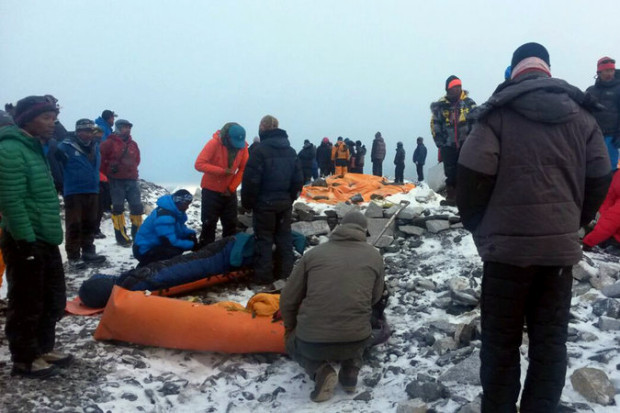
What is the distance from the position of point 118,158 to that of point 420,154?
45.1 ft

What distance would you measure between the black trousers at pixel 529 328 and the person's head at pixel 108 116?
24.9 ft

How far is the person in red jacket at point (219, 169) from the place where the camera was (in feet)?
19.6

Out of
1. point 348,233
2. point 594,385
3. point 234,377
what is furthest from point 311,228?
point 594,385

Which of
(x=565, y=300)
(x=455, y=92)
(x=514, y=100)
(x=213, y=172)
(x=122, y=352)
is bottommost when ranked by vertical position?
(x=122, y=352)

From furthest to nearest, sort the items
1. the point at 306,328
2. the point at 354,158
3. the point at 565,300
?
the point at 354,158 < the point at 306,328 < the point at 565,300

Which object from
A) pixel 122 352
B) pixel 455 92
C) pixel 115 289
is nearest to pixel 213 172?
pixel 115 289

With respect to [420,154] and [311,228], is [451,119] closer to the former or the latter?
[311,228]

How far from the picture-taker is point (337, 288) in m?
3.09

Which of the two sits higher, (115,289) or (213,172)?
(213,172)

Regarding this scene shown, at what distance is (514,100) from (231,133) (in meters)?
4.27

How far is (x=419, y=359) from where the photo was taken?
3584 millimetres

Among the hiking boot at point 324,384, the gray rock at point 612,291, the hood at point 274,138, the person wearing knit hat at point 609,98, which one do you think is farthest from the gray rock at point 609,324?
the hood at point 274,138

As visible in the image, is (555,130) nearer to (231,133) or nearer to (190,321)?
(190,321)

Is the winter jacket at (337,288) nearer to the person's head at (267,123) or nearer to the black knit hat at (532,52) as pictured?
the black knit hat at (532,52)
